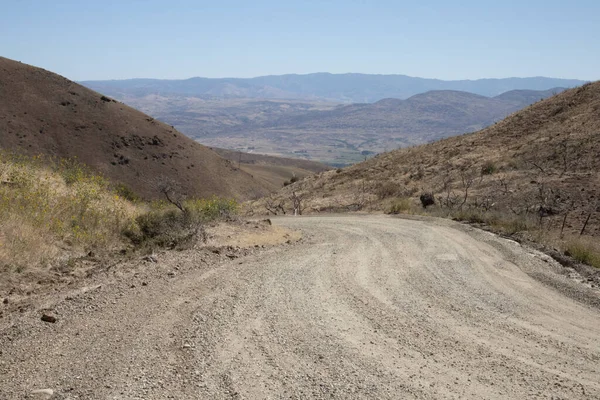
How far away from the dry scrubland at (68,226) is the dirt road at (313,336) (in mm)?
1504

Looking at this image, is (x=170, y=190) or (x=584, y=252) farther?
(x=170, y=190)

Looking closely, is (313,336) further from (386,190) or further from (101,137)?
(101,137)

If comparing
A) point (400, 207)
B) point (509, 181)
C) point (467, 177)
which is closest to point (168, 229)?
point (400, 207)

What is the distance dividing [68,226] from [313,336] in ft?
24.4

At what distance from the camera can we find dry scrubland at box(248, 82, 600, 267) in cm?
1733

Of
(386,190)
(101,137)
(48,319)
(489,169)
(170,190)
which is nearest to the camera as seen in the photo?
(48,319)

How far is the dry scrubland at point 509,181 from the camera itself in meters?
17.3

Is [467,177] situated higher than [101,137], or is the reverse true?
[467,177]

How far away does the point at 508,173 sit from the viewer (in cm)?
2572

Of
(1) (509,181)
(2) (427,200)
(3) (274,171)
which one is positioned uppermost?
(1) (509,181)

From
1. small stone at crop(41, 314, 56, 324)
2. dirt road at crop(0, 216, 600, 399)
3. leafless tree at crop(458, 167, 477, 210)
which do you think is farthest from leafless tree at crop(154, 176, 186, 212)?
leafless tree at crop(458, 167, 477, 210)

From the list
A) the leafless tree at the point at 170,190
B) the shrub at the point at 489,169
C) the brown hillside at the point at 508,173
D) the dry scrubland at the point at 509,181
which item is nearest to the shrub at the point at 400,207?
the dry scrubland at the point at 509,181

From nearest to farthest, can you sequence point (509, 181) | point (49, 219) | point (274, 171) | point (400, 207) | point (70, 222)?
point (49, 219)
point (70, 222)
point (400, 207)
point (509, 181)
point (274, 171)

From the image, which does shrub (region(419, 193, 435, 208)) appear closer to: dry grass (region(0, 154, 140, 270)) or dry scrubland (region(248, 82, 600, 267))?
dry scrubland (region(248, 82, 600, 267))
